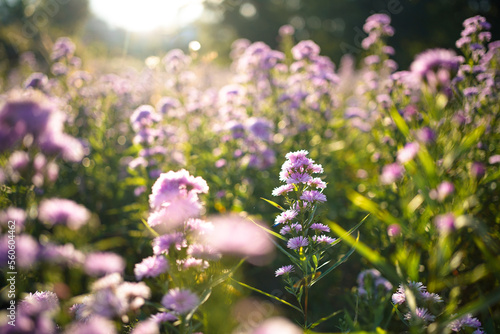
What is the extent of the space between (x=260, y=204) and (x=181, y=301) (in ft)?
6.17

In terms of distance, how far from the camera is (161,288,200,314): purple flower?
1.08 meters

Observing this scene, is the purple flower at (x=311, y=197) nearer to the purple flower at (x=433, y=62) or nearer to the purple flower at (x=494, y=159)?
the purple flower at (x=433, y=62)

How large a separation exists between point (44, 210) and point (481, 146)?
2.77m

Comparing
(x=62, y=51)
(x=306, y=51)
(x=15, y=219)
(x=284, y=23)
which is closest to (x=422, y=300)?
(x=15, y=219)

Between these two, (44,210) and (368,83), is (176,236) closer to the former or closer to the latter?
(44,210)

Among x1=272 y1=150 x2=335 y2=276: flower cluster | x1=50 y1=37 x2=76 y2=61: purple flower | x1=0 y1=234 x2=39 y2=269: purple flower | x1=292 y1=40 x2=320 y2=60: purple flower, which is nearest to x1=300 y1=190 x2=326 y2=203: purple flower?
x1=272 y1=150 x2=335 y2=276: flower cluster

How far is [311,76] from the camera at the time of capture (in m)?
3.71

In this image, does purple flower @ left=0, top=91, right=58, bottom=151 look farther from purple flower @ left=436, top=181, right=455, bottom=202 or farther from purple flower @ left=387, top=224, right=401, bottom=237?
purple flower @ left=387, top=224, right=401, bottom=237

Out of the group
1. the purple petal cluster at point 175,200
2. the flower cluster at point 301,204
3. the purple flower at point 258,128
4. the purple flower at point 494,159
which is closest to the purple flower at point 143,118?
the purple flower at point 258,128

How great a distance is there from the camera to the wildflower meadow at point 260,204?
1.12m

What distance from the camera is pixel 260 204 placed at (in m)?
2.95

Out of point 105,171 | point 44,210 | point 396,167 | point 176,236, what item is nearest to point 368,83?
point 396,167

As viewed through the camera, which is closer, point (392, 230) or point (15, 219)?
point (15, 219)

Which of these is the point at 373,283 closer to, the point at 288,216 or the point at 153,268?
the point at 288,216
